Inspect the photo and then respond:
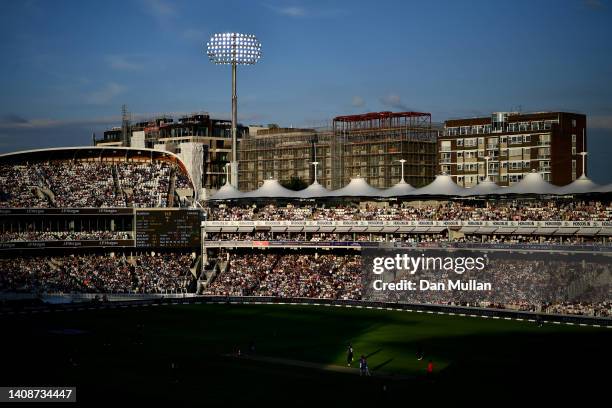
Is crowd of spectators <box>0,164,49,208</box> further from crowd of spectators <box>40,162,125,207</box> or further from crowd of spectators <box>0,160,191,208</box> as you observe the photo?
crowd of spectators <box>40,162,125,207</box>

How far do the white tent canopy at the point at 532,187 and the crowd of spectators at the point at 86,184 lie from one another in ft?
129

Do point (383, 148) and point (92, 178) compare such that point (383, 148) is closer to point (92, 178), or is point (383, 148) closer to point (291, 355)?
point (92, 178)

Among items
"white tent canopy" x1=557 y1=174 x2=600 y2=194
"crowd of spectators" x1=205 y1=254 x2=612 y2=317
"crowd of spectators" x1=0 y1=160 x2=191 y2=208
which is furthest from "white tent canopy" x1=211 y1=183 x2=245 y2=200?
"white tent canopy" x1=557 y1=174 x2=600 y2=194

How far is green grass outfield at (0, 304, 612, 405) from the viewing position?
4609cm

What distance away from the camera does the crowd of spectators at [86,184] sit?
9950cm

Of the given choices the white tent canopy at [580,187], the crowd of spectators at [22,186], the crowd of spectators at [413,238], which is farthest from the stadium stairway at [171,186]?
the white tent canopy at [580,187]

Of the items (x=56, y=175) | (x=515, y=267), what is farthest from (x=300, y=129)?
(x=515, y=267)

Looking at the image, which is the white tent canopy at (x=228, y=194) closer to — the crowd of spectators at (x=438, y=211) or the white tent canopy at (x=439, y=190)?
the white tent canopy at (x=439, y=190)

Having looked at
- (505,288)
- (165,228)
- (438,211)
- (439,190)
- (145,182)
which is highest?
(145,182)

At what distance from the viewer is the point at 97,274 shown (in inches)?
3664

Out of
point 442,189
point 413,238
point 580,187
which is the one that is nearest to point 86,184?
point 413,238

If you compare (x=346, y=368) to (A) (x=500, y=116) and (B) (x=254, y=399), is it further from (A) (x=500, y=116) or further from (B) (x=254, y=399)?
(A) (x=500, y=116)

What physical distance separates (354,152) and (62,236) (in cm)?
4991

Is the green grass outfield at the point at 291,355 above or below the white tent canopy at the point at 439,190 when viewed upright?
below
